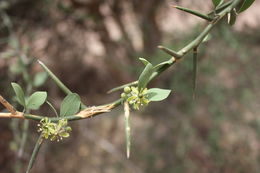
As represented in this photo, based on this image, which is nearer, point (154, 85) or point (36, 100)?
point (36, 100)

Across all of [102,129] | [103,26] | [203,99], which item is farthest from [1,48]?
[203,99]

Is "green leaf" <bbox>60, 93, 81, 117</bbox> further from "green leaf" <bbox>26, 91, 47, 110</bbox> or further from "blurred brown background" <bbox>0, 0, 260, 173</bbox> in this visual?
"blurred brown background" <bbox>0, 0, 260, 173</bbox>

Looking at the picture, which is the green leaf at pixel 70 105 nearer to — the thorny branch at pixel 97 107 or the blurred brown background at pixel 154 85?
the thorny branch at pixel 97 107

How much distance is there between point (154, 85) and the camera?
64.6 inches

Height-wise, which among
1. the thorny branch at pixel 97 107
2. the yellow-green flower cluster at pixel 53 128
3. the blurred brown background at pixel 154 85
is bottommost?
the yellow-green flower cluster at pixel 53 128

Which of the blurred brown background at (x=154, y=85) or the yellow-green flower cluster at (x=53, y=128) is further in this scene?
the blurred brown background at (x=154, y=85)

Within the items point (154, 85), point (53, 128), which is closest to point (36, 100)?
point (53, 128)

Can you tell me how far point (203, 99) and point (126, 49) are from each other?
0.42 metres

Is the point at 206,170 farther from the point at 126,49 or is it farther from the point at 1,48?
the point at 1,48

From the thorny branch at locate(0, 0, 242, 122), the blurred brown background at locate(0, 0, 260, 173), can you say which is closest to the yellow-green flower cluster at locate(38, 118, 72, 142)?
the thorny branch at locate(0, 0, 242, 122)

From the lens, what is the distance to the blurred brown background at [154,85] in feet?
4.14

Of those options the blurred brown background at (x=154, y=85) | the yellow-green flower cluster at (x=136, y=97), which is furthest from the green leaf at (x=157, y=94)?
the blurred brown background at (x=154, y=85)

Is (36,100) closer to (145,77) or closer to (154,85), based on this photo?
(145,77)

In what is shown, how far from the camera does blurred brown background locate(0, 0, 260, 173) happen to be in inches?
49.6
